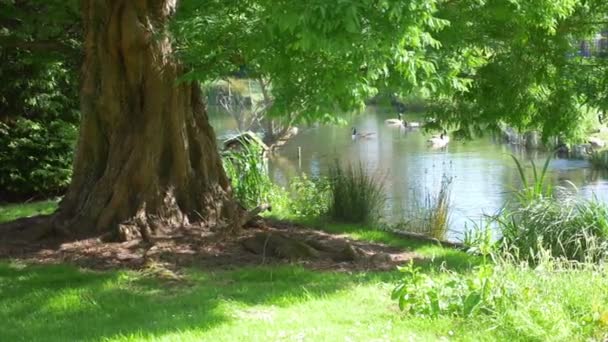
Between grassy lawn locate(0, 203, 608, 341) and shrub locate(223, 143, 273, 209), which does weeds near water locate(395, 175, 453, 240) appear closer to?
shrub locate(223, 143, 273, 209)

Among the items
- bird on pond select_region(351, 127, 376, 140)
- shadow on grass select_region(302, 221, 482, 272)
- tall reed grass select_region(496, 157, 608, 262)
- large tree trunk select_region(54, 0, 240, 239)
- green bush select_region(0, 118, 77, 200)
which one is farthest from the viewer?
bird on pond select_region(351, 127, 376, 140)

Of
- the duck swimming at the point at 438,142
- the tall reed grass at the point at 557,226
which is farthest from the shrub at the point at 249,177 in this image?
the duck swimming at the point at 438,142

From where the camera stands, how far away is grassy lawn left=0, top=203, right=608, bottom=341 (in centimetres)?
439

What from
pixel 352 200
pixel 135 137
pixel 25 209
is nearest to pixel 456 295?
pixel 135 137

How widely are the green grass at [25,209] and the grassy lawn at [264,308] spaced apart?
4226mm

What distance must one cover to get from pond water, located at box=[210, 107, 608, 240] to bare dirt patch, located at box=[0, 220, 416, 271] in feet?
13.8

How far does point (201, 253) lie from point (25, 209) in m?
5.52

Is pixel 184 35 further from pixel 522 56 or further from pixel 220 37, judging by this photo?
pixel 522 56

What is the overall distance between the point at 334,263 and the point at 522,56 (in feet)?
9.76

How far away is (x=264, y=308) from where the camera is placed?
17.3 feet

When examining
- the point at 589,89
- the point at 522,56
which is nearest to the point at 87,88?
the point at 522,56

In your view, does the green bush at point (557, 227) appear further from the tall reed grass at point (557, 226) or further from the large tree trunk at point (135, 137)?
the large tree trunk at point (135, 137)

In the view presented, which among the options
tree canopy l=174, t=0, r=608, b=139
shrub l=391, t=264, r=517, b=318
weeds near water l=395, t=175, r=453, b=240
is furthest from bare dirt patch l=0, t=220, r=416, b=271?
weeds near water l=395, t=175, r=453, b=240

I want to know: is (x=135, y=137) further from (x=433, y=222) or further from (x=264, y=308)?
(x=433, y=222)
